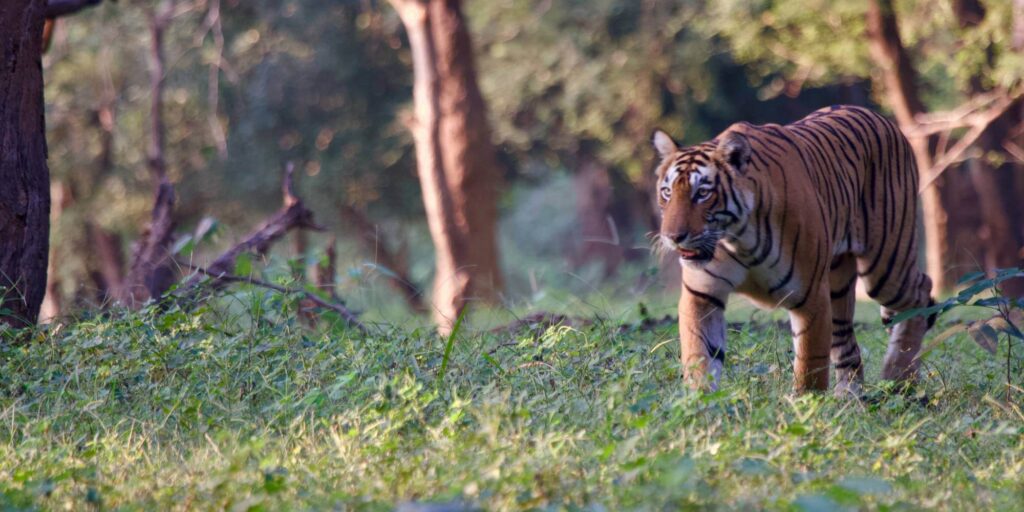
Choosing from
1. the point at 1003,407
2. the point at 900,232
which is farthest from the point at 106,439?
the point at 900,232

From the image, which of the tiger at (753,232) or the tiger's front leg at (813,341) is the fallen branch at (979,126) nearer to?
the tiger at (753,232)

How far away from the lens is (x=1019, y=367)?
5.64 metres

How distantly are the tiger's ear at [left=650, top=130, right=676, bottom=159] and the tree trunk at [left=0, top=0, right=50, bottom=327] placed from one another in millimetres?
2929

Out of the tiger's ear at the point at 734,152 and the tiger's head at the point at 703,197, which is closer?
the tiger's head at the point at 703,197

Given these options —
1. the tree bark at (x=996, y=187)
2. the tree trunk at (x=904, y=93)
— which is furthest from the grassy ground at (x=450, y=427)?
the tree trunk at (x=904, y=93)

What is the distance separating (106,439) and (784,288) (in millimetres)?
2640

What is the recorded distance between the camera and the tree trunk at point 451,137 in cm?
1447

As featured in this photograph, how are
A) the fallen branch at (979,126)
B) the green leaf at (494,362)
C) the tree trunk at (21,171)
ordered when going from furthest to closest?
the fallen branch at (979,126), the tree trunk at (21,171), the green leaf at (494,362)

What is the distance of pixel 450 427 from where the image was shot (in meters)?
4.20

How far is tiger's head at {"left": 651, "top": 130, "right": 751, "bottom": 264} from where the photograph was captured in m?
4.92

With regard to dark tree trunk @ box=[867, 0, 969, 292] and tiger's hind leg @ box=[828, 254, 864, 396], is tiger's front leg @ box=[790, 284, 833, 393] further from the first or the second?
dark tree trunk @ box=[867, 0, 969, 292]

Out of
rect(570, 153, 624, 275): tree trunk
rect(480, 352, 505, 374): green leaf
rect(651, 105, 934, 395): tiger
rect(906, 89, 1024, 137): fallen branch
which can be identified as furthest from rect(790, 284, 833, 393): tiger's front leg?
rect(570, 153, 624, 275): tree trunk

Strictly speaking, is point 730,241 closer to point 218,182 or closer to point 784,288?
point 784,288

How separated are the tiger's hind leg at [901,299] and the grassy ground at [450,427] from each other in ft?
0.54
